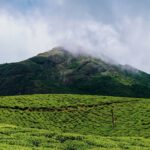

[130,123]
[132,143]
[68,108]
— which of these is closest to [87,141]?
[132,143]

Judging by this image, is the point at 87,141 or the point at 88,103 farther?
the point at 88,103

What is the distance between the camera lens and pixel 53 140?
46625mm

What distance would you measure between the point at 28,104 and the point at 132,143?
7272 cm

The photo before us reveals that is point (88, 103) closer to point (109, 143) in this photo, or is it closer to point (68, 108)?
point (68, 108)

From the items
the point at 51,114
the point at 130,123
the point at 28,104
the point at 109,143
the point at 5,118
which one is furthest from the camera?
the point at 28,104

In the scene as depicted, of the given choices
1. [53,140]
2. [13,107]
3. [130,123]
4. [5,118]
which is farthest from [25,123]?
[53,140]

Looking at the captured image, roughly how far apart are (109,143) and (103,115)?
6145 centimetres

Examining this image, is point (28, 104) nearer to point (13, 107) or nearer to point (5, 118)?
point (13, 107)

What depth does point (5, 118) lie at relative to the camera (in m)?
101

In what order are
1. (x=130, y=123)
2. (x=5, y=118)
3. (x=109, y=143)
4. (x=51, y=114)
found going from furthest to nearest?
(x=51, y=114)
(x=5, y=118)
(x=130, y=123)
(x=109, y=143)

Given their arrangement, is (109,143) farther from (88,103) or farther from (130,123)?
(88,103)

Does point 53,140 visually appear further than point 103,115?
No

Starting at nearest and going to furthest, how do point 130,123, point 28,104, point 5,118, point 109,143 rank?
point 109,143
point 130,123
point 5,118
point 28,104

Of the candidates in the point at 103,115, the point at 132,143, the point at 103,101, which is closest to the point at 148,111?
the point at 103,115
